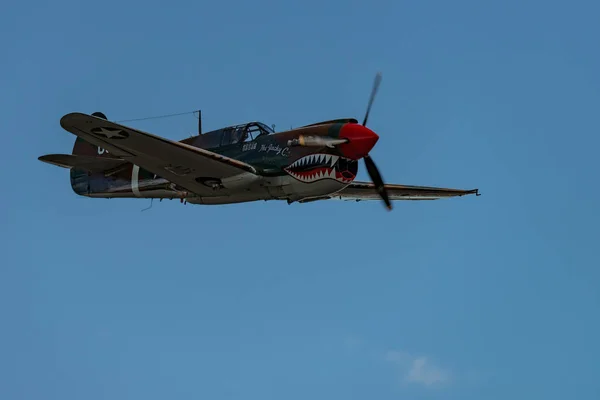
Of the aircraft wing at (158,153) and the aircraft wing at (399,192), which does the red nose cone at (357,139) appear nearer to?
the aircraft wing at (158,153)

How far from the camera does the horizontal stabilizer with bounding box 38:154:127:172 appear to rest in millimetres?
33781

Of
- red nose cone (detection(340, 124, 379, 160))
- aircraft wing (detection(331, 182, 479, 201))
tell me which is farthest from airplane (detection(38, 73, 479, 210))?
aircraft wing (detection(331, 182, 479, 201))

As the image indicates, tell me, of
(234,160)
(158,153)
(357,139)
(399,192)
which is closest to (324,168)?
(357,139)

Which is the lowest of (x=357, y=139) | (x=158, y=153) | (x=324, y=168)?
(x=158, y=153)

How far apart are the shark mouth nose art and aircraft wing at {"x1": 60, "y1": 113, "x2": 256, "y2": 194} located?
1.57 meters

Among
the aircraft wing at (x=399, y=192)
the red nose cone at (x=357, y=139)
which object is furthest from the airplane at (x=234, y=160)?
the aircraft wing at (x=399, y=192)

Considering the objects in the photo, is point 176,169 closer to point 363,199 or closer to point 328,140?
point 328,140

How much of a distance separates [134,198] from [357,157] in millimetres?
8900

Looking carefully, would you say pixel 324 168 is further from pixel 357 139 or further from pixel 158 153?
pixel 158 153

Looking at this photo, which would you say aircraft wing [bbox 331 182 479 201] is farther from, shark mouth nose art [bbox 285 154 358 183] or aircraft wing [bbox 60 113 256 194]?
aircraft wing [bbox 60 113 256 194]

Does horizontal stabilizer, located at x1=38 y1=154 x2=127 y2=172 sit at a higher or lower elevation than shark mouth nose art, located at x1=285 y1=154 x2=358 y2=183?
lower

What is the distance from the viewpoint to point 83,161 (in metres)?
34.6

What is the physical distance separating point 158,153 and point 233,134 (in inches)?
122

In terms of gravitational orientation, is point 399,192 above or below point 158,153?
above
